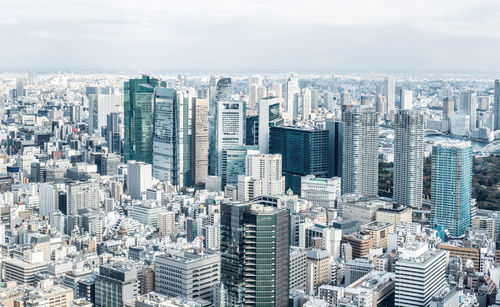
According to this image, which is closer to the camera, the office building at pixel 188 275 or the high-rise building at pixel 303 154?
the office building at pixel 188 275

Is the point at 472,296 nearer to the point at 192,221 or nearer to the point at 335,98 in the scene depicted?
the point at 192,221

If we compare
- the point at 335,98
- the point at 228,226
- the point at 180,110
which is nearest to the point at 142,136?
the point at 180,110

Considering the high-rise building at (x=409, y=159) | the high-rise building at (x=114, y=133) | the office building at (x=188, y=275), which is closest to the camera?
the office building at (x=188, y=275)

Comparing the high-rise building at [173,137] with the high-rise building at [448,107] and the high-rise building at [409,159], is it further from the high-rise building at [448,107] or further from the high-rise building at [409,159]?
the high-rise building at [448,107]

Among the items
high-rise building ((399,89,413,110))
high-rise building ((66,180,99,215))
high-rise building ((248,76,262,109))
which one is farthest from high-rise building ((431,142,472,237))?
high-rise building ((248,76,262,109))

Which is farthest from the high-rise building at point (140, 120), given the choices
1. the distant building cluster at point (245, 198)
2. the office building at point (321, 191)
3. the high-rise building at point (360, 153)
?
the high-rise building at point (360, 153)

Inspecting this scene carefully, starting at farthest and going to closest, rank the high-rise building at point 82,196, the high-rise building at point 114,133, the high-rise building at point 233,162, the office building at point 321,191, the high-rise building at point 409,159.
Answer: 1. the high-rise building at point 114,133
2. the high-rise building at point 233,162
3. the office building at point 321,191
4. the high-rise building at point 409,159
5. the high-rise building at point 82,196
